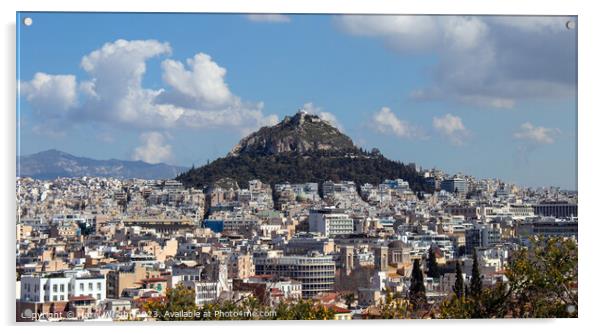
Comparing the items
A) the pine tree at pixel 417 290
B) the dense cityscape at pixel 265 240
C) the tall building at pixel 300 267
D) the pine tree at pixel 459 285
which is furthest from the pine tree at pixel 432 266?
Result: the pine tree at pixel 459 285

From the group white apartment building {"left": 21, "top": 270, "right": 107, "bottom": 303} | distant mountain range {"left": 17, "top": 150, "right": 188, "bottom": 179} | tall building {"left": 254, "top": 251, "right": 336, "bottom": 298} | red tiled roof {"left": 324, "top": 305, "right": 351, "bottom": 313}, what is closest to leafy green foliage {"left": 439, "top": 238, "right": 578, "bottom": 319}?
red tiled roof {"left": 324, "top": 305, "right": 351, "bottom": 313}

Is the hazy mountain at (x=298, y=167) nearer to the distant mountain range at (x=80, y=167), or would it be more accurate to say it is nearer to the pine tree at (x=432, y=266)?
the pine tree at (x=432, y=266)

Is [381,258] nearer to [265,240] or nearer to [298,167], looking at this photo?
[265,240]

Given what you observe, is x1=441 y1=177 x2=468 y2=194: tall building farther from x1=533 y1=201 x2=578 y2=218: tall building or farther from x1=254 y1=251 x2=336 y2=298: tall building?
x1=254 y1=251 x2=336 y2=298: tall building

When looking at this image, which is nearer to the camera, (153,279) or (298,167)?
(153,279)

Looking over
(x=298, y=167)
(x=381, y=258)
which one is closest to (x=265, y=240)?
(x=298, y=167)

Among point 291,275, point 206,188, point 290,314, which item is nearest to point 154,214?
point 206,188
